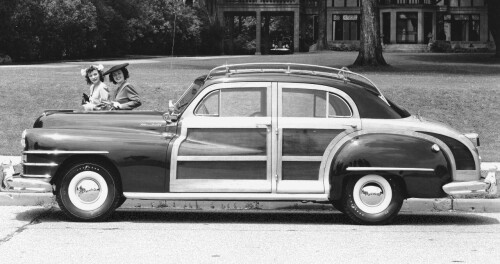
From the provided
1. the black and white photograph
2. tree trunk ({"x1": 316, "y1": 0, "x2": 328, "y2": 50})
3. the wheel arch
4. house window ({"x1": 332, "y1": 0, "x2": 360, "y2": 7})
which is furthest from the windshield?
house window ({"x1": 332, "y1": 0, "x2": 360, "y2": 7})

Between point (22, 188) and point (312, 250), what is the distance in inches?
130

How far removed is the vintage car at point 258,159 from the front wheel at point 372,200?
0.01m

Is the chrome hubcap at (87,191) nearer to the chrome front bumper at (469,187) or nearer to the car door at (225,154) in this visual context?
the car door at (225,154)

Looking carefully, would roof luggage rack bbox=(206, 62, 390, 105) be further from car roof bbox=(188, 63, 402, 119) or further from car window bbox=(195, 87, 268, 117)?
car window bbox=(195, 87, 268, 117)

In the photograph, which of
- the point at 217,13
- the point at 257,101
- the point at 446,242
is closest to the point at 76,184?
the point at 257,101

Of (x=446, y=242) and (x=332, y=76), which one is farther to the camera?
(x=332, y=76)

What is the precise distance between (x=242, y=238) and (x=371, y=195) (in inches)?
63.4

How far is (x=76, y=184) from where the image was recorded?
427 inches

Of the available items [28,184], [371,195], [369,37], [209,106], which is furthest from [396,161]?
[369,37]

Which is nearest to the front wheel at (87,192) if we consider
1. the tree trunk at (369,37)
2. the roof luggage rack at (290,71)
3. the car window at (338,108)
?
the roof luggage rack at (290,71)

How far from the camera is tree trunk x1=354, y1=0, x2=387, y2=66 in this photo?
36219mm

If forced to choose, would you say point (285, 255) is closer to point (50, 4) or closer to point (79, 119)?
point (79, 119)

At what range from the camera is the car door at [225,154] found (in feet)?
35.3

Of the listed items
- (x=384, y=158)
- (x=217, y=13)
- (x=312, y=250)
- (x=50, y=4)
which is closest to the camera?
(x=312, y=250)
